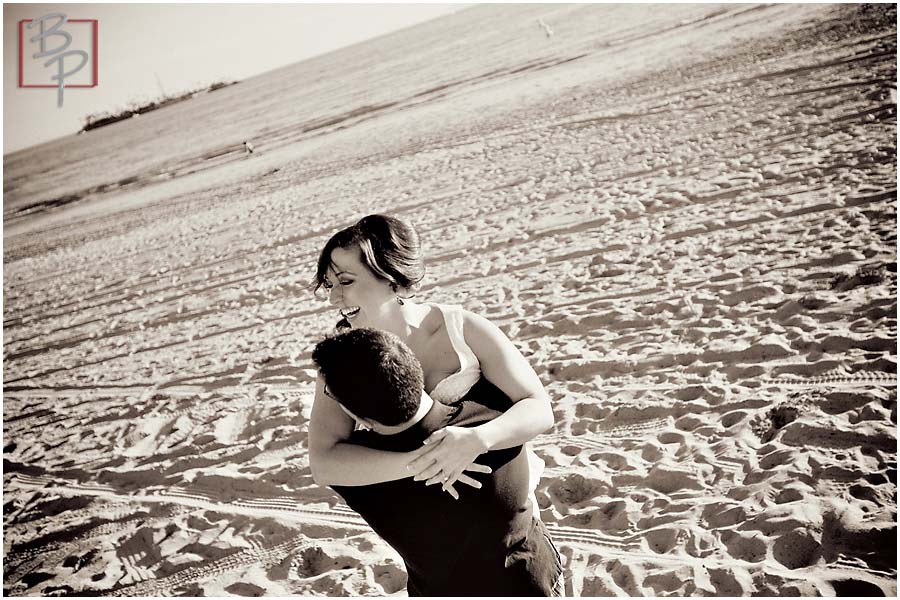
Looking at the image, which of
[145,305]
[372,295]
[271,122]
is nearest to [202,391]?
[145,305]

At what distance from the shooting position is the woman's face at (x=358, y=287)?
1.44 meters

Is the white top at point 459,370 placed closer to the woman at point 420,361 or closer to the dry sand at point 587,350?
the woman at point 420,361

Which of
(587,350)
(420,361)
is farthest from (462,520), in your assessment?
(587,350)

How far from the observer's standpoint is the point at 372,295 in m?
1.46

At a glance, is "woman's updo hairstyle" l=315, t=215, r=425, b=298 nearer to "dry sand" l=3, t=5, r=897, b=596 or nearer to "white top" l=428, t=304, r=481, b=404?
"white top" l=428, t=304, r=481, b=404

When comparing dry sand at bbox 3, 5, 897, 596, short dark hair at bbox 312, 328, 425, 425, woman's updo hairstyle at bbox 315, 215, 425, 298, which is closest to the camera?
short dark hair at bbox 312, 328, 425, 425

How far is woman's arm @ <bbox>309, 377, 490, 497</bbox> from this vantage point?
3.93ft

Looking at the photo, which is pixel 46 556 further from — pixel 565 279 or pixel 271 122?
pixel 271 122

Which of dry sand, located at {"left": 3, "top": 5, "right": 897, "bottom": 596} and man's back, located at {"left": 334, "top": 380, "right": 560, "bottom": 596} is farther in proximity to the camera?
Result: dry sand, located at {"left": 3, "top": 5, "right": 897, "bottom": 596}

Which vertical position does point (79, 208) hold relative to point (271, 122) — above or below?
below

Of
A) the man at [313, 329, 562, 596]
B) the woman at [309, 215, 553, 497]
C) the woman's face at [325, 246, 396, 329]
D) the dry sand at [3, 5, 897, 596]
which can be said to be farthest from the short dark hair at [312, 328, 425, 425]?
the dry sand at [3, 5, 897, 596]

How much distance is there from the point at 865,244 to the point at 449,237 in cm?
366

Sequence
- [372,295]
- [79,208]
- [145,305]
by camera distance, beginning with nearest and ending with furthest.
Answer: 1. [372,295]
2. [145,305]
3. [79,208]

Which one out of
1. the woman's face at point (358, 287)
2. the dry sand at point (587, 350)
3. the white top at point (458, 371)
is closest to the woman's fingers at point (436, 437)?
the white top at point (458, 371)
